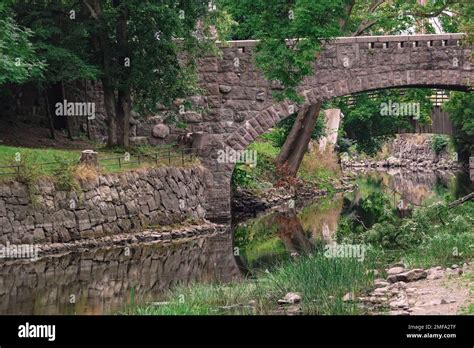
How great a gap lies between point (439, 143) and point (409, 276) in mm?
54150

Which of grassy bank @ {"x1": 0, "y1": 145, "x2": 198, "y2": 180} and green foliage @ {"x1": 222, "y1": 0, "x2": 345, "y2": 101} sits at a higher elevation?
green foliage @ {"x1": 222, "y1": 0, "x2": 345, "y2": 101}

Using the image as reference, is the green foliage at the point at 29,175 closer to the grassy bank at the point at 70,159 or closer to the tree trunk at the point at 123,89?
the grassy bank at the point at 70,159

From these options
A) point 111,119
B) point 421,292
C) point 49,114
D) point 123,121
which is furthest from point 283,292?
point 49,114

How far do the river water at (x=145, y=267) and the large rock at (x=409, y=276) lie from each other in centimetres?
362

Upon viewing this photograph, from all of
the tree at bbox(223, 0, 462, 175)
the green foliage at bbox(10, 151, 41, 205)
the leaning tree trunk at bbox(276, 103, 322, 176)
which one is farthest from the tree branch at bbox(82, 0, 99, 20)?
the leaning tree trunk at bbox(276, 103, 322, 176)


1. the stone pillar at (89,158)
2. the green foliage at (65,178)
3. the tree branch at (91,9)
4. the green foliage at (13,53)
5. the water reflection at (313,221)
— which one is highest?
the tree branch at (91,9)

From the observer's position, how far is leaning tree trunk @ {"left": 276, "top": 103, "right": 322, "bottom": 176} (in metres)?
36.8

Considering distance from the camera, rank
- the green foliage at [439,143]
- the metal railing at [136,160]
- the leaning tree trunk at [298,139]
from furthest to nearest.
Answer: the green foliage at [439,143]
the leaning tree trunk at [298,139]
the metal railing at [136,160]

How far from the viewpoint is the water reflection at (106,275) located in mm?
16781

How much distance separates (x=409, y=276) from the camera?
54.3ft

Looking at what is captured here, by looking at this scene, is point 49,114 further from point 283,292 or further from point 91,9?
A: point 283,292

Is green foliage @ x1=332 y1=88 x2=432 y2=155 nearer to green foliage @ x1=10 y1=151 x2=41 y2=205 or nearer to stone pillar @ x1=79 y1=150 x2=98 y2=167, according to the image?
stone pillar @ x1=79 y1=150 x2=98 y2=167

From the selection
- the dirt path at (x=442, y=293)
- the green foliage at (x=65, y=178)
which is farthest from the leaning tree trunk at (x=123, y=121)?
the dirt path at (x=442, y=293)

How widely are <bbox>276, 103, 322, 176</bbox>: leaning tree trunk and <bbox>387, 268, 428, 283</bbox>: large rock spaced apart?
62.8ft
